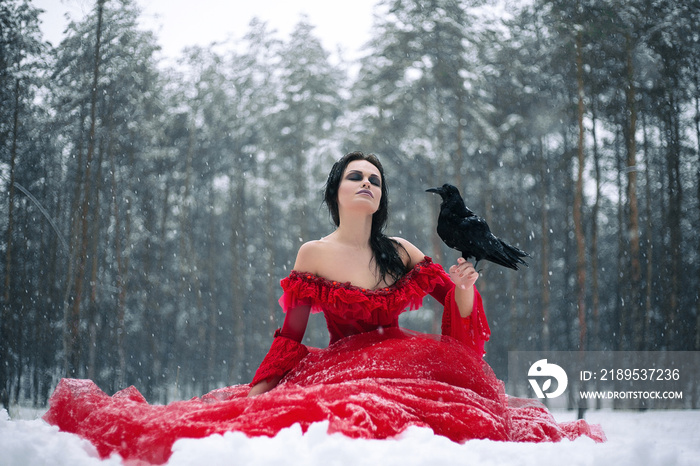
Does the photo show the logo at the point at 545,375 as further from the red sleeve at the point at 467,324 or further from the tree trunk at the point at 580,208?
the red sleeve at the point at 467,324

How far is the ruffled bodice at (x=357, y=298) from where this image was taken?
1.54m

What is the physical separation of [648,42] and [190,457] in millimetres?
4565

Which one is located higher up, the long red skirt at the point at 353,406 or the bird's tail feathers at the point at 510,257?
the bird's tail feathers at the point at 510,257

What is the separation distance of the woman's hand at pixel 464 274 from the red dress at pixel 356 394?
0.11 meters

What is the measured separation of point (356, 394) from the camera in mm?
1161

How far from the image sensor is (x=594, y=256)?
449cm

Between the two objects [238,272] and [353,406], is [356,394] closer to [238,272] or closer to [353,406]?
[353,406]

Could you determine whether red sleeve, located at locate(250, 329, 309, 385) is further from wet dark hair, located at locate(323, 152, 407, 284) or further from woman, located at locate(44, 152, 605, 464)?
wet dark hair, located at locate(323, 152, 407, 284)

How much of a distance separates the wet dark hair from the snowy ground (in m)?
0.65

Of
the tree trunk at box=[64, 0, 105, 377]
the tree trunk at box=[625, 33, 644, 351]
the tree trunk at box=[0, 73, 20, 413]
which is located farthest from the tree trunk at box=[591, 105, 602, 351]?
the tree trunk at box=[0, 73, 20, 413]

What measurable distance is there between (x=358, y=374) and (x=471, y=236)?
0.47 meters

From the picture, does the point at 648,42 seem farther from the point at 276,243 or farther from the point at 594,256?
the point at 276,243

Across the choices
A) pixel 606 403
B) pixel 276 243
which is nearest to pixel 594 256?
pixel 606 403

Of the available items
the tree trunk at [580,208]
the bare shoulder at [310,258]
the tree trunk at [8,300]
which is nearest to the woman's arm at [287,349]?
the bare shoulder at [310,258]
